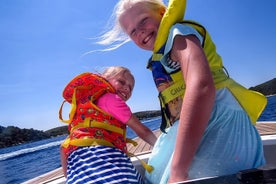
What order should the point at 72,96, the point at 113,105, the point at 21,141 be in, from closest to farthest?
the point at 113,105 < the point at 72,96 < the point at 21,141

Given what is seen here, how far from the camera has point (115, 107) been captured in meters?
1.53

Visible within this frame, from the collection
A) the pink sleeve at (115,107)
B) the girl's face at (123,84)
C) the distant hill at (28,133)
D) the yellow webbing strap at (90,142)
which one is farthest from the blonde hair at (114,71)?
the distant hill at (28,133)

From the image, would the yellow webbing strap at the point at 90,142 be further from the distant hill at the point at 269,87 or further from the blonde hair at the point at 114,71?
the distant hill at the point at 269,87

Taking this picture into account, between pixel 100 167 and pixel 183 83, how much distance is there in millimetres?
647

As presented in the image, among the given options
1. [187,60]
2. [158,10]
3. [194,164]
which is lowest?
[194,164]

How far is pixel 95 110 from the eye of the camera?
5.13 ft

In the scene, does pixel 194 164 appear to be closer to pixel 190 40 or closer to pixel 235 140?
pixel 235 140

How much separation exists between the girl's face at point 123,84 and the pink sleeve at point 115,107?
190 millimetres

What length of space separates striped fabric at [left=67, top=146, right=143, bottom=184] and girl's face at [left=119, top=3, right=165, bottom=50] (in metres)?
0.66

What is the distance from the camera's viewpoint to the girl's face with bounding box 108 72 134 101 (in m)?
1.80

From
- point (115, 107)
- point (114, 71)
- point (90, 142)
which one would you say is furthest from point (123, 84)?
point (90, 142)

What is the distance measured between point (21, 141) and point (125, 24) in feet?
365

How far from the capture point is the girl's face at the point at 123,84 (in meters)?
1.80

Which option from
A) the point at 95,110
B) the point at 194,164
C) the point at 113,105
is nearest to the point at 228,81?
the point at 194,164
